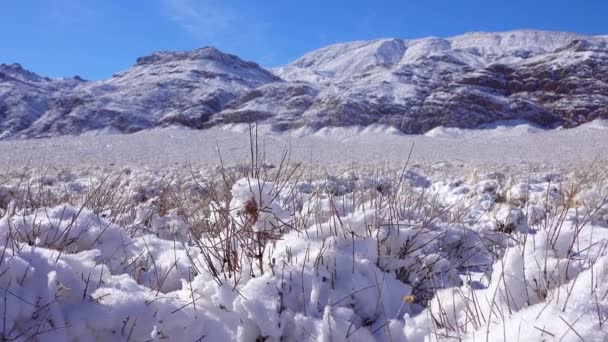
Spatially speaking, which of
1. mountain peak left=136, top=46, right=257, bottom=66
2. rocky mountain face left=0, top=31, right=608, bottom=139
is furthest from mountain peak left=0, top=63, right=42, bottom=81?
mountain peak left=136, top=46, right=257, bottom=66

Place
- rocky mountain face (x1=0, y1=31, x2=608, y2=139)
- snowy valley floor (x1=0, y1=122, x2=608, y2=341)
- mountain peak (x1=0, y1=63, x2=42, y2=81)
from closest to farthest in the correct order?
snowy valley floor (x1=0, y1=122, x2=608, y2=341), rocky mountain face (x1=0, y1=31, x2=608, y2=139), mountain peak (x1=0, y1=63, x2=42, y2=81)

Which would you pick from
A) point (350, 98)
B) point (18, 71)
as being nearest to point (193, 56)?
point (350, 98)

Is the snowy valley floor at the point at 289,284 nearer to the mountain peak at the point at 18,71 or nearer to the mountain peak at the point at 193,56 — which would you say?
the mountain peak at the point at 193,56

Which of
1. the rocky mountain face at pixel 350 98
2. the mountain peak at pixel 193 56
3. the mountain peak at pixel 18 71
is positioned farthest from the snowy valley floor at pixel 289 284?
the mountain peak at pixel 18 71

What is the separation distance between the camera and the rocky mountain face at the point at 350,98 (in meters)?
58.0

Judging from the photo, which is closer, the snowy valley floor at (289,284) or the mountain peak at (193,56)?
the snowy valley floor at (289,284)

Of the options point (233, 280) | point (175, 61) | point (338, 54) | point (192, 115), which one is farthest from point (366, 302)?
point (338, 54)

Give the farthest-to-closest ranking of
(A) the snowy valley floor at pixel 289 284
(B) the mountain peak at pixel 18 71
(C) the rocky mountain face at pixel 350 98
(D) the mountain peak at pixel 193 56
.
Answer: (B) the mountain peak at pixel 18 71 → (D) the mountain peak at pixel 193 56 → (C) the rocky mountain face at pixel 350 98 → (A) the snowy valley floor at pixel 289 284

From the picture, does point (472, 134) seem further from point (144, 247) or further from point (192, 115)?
point (144, 247)

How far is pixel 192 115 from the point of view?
66250 millimetres

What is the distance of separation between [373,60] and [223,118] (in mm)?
65003

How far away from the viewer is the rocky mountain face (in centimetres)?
5797

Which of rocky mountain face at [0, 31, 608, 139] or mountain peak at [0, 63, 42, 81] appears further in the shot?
mountain peak at [0, 63, 42, 81]

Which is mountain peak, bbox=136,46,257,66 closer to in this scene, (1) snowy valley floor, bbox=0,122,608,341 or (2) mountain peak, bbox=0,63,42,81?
(2) mountain peak, bbox=0,63,42,81
